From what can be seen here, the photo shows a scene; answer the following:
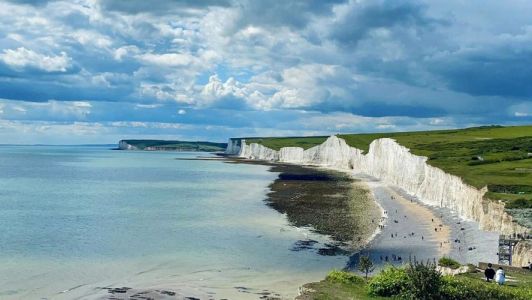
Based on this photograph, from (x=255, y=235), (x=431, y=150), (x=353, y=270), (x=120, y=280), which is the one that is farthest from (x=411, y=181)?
(x=120, y=280)

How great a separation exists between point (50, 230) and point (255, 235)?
2246cm

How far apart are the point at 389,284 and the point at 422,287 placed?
2372 millimetres

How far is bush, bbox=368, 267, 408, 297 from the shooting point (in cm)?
2697

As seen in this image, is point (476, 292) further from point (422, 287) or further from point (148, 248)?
point (148, 248)

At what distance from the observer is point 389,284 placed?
89.1 ft

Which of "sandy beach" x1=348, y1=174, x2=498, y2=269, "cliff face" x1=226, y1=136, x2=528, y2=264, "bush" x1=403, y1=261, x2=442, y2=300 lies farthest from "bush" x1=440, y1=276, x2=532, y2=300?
"cliff face" x1=226, y1=136, x2=528, y2=264

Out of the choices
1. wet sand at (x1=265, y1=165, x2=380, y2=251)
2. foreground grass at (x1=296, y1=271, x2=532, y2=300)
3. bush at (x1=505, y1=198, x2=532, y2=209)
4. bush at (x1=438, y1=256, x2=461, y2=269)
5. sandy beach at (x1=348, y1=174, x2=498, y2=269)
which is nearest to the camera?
foreground grass at (x1=296, y1=271, x2=532, y2=300)

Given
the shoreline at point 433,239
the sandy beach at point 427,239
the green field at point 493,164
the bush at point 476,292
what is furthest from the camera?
the green field at point 493,164

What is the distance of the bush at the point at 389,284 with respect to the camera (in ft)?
88.5

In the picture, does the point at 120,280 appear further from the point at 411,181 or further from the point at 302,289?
the point at 411,181

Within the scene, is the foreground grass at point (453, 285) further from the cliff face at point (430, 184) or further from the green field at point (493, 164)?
the green field at point (493, 164)

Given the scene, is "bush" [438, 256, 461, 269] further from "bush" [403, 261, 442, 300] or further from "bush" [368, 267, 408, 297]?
"bush" [403, 261, 442, 300]

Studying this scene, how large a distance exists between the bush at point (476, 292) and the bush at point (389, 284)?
2.03 m

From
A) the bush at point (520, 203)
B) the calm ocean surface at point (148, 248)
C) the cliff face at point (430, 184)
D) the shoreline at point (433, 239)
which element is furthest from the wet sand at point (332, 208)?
the bush at point (520, 203)
